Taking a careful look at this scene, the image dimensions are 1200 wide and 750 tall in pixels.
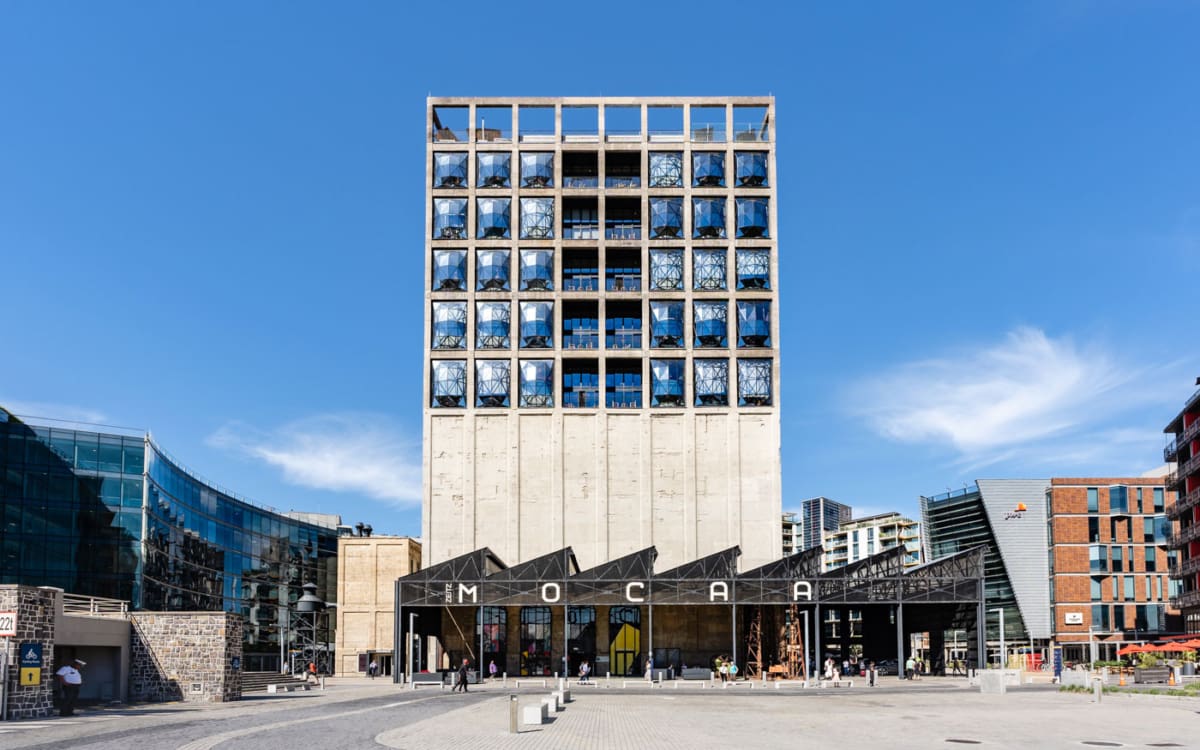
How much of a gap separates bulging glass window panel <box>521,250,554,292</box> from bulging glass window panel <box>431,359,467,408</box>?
8222 mm

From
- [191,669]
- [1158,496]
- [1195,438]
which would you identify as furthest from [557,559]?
[1158,496]

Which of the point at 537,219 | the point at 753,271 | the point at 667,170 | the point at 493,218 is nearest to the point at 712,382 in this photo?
the point at 753,271

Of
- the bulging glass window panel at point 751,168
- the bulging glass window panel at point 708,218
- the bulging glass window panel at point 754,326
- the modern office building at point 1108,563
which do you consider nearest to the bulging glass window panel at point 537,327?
the bulging glass window panel at point 708,218

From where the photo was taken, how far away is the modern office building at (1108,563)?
122 metres

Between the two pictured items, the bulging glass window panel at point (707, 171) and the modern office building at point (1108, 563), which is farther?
the modern office building at point (1108, 563)

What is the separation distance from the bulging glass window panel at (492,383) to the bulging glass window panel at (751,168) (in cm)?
2454

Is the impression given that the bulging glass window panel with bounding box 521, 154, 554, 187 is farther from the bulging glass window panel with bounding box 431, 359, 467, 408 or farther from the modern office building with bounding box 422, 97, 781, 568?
the bulging glass window panel with bounding box 431, 359, 467, 408

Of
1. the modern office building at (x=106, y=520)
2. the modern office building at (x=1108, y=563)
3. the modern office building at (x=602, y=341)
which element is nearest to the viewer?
the modern office building at (x=106, y=520)

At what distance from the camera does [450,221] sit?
96.7m

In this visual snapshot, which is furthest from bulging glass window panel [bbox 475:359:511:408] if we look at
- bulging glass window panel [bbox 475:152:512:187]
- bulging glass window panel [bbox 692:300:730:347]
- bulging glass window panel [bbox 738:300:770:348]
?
bulging glass window panel [bbox 738:300:770:348]

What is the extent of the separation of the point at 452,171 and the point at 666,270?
19.3 meters

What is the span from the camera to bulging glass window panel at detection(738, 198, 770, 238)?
318 ft

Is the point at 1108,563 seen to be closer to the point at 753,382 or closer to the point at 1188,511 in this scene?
the point at 1188,511

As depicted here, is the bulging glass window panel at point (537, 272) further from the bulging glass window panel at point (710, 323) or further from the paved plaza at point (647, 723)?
the paved plaza at point (647, 723)
